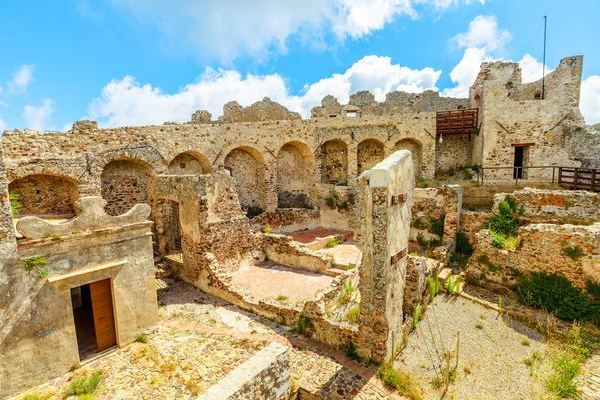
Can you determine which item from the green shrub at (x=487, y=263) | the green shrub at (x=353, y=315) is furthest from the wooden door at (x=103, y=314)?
the green shrub at (x=487, y=263)

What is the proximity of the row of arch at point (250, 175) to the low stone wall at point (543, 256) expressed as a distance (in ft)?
38.2

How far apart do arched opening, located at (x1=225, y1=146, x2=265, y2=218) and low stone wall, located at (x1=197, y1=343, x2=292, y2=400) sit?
592 inches

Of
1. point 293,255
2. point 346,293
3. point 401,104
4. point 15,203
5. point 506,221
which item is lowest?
point 346,293

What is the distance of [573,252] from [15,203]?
18979 millimetres

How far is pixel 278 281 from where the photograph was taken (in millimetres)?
12352

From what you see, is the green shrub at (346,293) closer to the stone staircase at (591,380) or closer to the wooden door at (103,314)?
the stone staircase at (591,380)

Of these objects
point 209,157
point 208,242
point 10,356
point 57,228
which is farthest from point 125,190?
point 10,356

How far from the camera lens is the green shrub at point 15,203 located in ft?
36.1

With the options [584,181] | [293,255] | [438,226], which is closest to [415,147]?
[584,181]

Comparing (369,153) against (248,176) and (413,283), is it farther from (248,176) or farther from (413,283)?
(413,283)

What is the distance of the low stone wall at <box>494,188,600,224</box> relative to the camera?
41.0 ft

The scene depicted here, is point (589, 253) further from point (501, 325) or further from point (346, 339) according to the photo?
point (346, 339)

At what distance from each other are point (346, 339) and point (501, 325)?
4.78 metres

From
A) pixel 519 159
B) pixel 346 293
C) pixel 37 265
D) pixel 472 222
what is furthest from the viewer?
pixel 519 159
